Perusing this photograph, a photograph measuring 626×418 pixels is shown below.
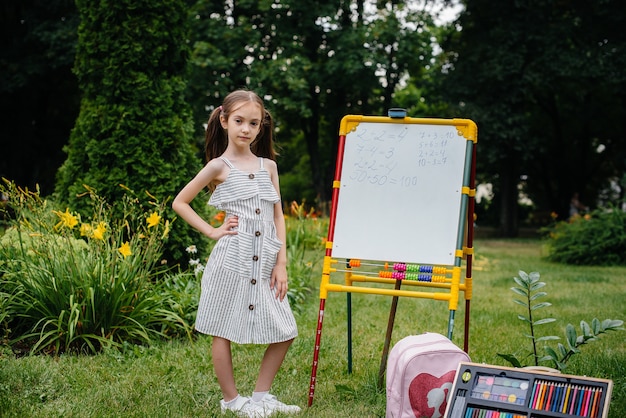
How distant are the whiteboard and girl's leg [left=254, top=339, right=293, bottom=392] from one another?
668 millimetres

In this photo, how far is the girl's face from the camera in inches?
138

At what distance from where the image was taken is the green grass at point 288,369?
3.60 meters

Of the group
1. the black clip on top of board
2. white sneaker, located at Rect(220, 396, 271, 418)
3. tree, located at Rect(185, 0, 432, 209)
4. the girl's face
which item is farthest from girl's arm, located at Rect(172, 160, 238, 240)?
tree, located at Rect(185, 0, 432, 209)

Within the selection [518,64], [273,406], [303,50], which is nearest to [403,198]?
[273,406]

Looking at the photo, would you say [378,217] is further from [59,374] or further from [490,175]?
[490,175]

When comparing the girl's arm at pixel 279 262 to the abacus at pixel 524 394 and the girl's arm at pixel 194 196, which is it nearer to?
the girl's arm at pixel 194 196

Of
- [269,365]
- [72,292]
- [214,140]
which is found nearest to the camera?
[269,365]

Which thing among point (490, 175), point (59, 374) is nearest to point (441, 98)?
point (490, 175)

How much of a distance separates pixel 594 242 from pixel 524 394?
981 cm

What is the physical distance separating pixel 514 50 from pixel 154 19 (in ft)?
47.3

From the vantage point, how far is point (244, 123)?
352cm

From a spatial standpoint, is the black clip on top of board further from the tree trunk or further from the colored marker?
the tree trunk

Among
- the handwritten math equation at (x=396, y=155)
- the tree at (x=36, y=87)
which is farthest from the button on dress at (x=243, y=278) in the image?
the tree at (x=36, y=87)

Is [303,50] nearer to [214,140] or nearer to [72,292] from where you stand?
[72,292]
